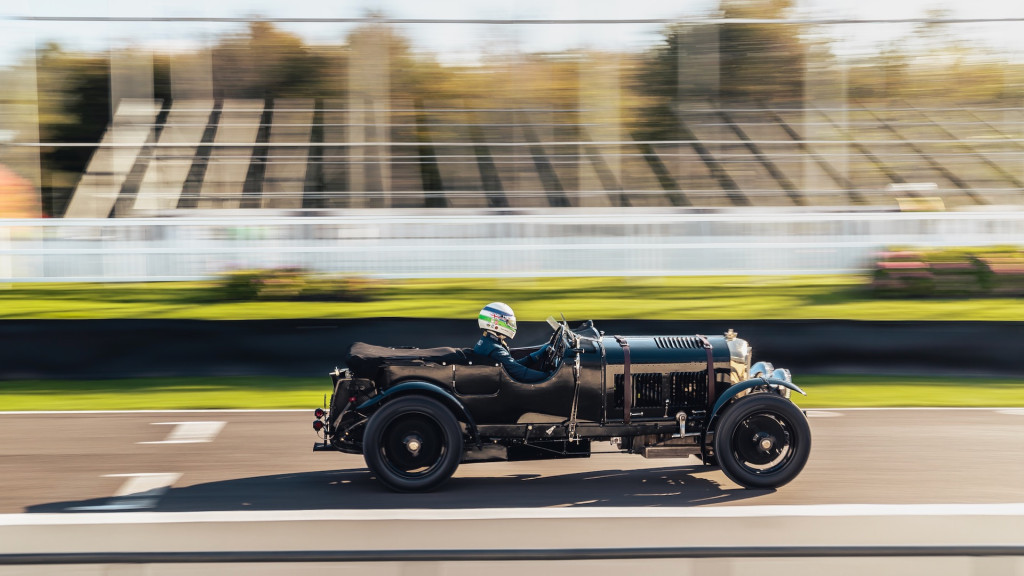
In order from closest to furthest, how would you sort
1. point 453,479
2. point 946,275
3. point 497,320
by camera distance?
point 497,320
point 453,479
point 946,275

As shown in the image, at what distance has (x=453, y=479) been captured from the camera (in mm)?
6125

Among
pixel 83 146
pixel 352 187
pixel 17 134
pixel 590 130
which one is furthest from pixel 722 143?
pixel 17 134

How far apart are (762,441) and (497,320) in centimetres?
175

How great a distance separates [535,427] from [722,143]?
1240 centimetres

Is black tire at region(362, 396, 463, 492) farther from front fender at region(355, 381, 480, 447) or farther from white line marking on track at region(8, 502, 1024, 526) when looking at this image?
white line marking on track at region(8, 502, 1024, 526)

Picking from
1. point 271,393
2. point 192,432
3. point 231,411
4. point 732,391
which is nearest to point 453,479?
point 732,391

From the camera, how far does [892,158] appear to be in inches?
682

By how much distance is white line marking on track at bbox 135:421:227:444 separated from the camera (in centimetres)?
733

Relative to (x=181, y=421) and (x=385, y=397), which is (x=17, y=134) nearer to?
(x=181, y=421)

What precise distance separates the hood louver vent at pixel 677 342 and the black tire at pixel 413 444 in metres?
1.43

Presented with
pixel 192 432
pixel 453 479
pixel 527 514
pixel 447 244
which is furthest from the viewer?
pixel 447 244

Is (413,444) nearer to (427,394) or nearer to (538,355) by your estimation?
(427,394)

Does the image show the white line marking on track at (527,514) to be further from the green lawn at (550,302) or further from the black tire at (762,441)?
the green lawn at (550,302)

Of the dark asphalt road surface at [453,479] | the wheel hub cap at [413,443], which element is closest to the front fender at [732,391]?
the dark asphalt road surface at [453,479]
